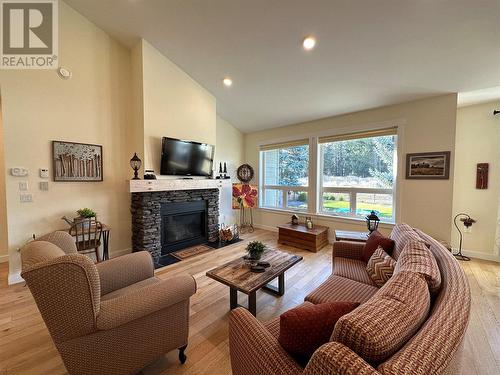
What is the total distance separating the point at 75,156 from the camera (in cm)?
301

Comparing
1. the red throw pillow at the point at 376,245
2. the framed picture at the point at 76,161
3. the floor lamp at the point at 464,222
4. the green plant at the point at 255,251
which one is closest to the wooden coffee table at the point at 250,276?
the green plant at the point at 255,251

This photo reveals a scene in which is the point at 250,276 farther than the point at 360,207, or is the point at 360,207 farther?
the point at 360,207

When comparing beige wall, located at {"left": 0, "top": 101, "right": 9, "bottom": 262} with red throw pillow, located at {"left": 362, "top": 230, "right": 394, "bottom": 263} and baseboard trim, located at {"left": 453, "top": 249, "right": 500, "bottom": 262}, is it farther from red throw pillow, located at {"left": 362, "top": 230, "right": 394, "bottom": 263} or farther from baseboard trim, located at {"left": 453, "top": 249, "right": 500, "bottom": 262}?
baseboard trim, located at {"left": 453, "top": 249, "right": 500, "bottom": 262}

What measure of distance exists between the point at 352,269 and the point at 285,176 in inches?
126

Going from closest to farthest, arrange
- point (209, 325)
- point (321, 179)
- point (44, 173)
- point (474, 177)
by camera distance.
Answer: point (209, 325), point (44, 173), point (474, 177), point (321, 179)

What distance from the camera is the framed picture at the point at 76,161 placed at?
2.86 metres

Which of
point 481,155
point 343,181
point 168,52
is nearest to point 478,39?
point 481,155

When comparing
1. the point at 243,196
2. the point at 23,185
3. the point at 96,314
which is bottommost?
the point at 96,314

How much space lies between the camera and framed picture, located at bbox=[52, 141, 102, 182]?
286cm

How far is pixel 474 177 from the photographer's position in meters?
3.39

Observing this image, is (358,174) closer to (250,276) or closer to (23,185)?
(250,276)

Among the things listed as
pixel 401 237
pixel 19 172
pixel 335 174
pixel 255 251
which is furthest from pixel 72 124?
pixel 335 174

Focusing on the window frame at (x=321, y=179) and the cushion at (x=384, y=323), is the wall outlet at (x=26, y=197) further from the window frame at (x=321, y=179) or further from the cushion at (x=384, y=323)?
the window frame at (x=321, y=179)

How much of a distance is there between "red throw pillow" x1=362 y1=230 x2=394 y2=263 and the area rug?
2547 mm
